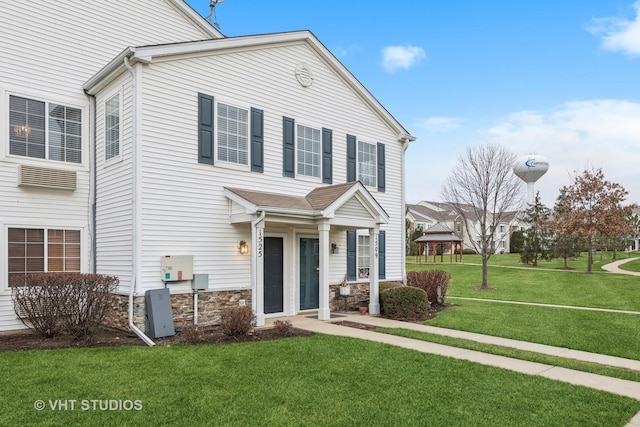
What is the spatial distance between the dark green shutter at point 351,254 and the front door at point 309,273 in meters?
1.22

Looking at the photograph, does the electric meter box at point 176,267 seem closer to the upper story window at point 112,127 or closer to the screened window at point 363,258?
the upper story window at point 112,127

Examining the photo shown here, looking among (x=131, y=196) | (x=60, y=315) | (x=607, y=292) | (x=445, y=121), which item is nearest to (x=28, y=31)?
(x=131, y=196)

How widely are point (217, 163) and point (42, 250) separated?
4.05 m

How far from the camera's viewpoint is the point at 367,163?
14.1m

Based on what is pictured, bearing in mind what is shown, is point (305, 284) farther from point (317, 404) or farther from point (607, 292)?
point (607, 292)

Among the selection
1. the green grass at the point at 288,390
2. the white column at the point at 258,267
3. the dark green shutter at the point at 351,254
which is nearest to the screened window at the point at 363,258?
the dark green shutter at the point at 351,254

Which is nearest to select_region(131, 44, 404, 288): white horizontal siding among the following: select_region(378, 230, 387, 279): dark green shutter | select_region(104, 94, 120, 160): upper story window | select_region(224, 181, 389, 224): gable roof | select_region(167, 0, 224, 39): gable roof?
select_region(224, 181, 389, 224): gable roof

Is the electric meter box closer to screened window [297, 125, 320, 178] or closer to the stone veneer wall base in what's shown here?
the stone veneer wall base

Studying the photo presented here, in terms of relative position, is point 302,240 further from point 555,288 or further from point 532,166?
point 532,166

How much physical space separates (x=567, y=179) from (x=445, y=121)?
11055mm

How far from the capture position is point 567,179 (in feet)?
96.8

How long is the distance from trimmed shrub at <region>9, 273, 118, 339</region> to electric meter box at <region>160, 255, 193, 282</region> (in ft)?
3.89

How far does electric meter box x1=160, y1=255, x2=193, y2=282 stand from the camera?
9273 millimetres

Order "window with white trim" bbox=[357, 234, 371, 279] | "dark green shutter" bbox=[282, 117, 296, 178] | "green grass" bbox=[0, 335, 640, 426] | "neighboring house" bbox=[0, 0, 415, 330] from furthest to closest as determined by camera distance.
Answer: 1. "window with white trim" bbox=[357, 234, 371, 279]
2. "dark green shutter" bbox=[282, 117, 296, 178]
3. "neighboring house" bbox=[0, 0, 415, 330]
4. "green grass" bbox=[0, 335, 640, 426]
